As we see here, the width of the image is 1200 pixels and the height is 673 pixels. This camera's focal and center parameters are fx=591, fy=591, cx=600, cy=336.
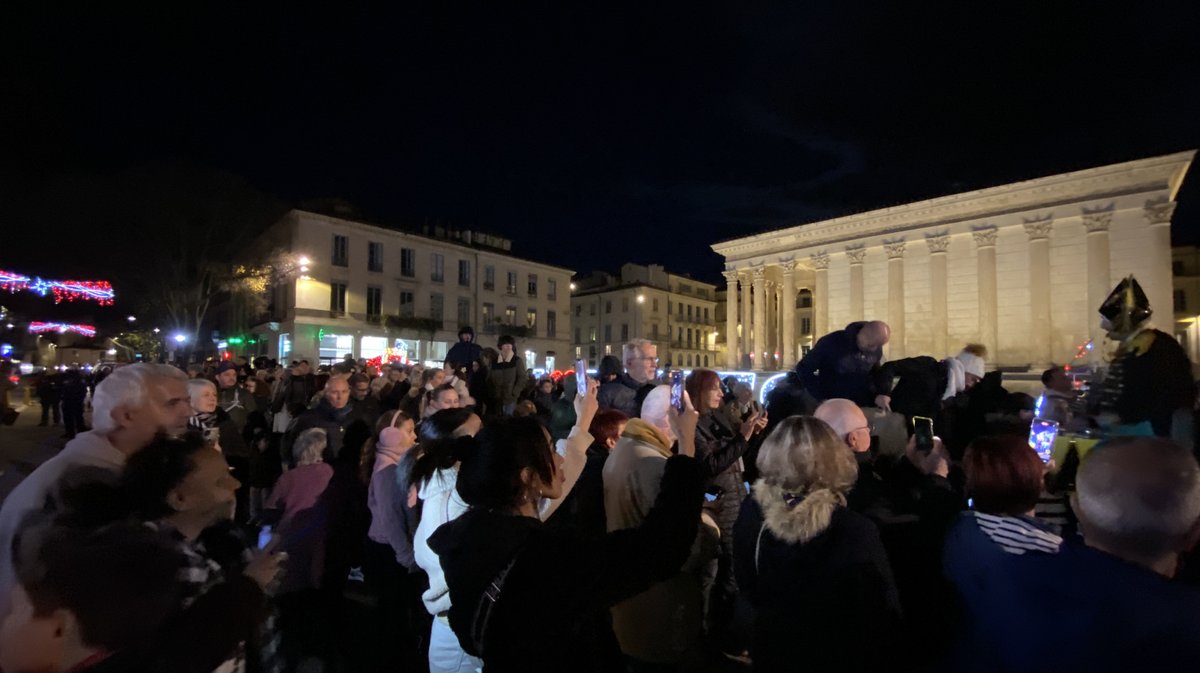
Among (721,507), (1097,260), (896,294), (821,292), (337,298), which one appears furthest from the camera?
(337,298)

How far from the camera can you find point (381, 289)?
40094 mm

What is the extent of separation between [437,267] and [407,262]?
7.88ft

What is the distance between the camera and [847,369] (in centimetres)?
533

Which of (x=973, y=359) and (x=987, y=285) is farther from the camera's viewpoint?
(x=987, y=285)

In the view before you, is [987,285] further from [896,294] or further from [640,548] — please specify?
[640,548]

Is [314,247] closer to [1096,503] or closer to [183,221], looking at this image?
[183,221]

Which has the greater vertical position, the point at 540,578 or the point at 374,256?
the point at 374,256

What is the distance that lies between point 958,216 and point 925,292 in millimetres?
4209

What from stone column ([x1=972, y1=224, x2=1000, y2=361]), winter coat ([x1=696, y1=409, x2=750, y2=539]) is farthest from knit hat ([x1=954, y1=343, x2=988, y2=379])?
stone column ([x1=972, y1=224, x2=1000, y2=361])

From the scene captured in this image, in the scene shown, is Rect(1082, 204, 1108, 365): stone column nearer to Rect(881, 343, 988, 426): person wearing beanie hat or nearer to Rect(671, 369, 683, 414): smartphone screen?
Rect(881, 343, 988, 426): person wearing beanie hat

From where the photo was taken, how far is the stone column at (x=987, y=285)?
29.6 meters

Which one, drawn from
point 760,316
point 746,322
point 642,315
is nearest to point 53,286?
point 746,322

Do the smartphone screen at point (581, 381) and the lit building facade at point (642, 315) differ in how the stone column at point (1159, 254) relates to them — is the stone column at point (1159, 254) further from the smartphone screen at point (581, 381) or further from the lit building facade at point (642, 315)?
the lit building facade at point (642, 315)

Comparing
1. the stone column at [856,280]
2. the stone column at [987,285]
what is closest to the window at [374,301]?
the stone column at [856,280]
